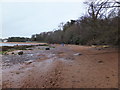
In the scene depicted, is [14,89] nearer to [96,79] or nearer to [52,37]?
[96,79]

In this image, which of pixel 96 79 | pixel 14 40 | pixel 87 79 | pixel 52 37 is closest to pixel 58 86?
pixel 87 79

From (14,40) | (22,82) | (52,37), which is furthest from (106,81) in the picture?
(14,40)

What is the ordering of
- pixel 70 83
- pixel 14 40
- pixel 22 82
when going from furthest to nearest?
pixel 14 40 → pixel 22 82 → pixel 70 83

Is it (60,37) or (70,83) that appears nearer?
(70,83)

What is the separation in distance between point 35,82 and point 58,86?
101cm

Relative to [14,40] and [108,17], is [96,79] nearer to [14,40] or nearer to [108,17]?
[108,17]

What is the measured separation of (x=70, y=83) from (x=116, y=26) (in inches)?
290

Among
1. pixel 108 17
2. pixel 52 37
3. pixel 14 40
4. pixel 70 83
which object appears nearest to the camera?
pixel 70 83

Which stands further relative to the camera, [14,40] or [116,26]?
[14,40]

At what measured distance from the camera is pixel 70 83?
14.0 feet

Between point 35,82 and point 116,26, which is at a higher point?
point 116,26

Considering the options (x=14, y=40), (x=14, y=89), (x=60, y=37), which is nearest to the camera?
(x=14, y=89)

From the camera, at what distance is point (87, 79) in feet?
15.1

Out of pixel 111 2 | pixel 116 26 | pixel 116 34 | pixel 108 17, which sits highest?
pixel 111 2
